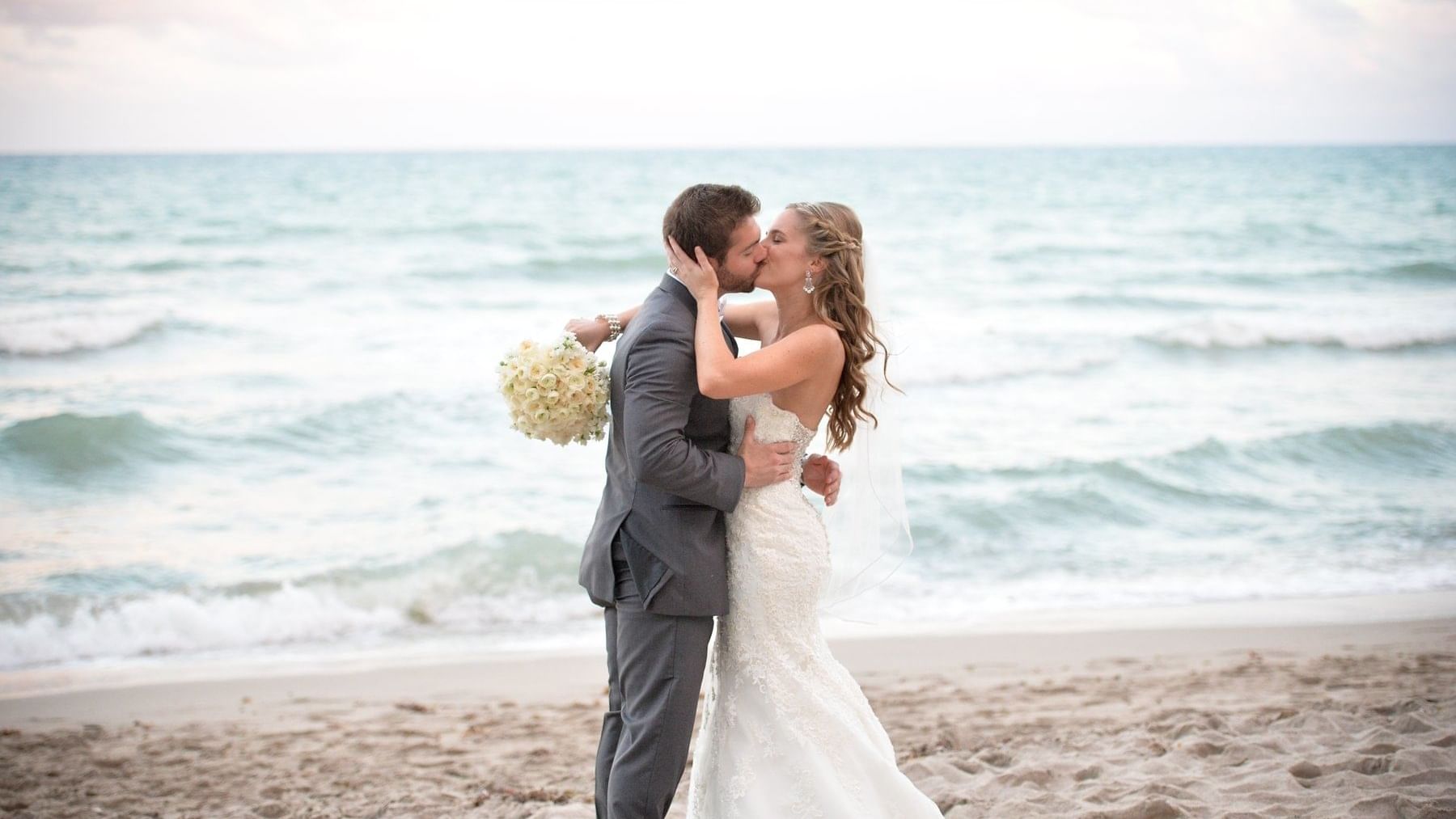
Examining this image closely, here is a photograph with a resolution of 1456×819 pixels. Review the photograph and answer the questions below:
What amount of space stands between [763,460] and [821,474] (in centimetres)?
38

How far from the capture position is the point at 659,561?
2996mm

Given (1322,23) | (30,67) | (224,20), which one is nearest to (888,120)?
(1322,23)

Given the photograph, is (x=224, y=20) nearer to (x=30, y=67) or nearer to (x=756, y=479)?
(x=30, y=67)

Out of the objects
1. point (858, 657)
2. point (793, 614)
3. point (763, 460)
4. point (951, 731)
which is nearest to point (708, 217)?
point (763, 460)

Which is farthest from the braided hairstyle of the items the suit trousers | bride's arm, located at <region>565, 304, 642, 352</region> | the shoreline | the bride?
the shoreline

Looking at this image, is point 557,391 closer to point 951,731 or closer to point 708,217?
point 708,217

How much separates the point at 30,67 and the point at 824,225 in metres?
25.3

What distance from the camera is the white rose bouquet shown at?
3.12 meters

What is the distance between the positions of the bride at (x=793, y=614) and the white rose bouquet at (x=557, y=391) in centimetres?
40

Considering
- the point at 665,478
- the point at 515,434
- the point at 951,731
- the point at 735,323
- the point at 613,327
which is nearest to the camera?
the point at 665,478

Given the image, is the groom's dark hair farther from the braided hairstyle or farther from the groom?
the braided hairstyle

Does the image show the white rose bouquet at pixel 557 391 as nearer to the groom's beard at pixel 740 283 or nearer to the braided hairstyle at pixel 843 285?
the groom's beard at pixel 740 283

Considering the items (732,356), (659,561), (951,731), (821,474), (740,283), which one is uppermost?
(740,283)

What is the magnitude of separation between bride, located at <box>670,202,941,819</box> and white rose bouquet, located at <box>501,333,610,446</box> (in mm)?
398
